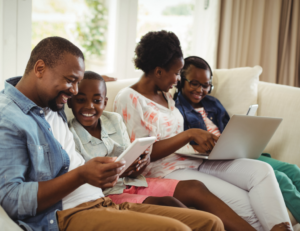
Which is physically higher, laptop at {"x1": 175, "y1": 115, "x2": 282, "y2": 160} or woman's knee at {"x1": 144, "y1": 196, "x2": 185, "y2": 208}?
laptop at {"x1": 175, "y1": 115, "x2": 282, "y2": 160}

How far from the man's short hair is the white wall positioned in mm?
706

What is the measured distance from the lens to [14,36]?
5.67 ft

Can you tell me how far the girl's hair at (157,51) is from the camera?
1.69 metres

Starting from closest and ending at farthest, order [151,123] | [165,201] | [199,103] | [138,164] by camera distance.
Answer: [165,201]
[138,164]
[151,123]
[199,103]

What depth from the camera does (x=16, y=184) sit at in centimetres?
90

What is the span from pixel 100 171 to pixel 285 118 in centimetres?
149

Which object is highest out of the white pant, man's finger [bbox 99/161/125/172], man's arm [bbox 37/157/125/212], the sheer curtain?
the sheer curtain

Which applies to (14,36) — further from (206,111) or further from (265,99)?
(265,99)

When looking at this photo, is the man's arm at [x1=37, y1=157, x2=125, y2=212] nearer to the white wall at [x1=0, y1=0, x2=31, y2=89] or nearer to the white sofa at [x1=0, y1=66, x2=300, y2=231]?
the white sofa at [x1=0, y1=66, x2=300, y2=231]

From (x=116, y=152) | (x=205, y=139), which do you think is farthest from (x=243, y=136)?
(x=116, y=152)

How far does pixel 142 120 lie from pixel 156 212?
1.89 feet

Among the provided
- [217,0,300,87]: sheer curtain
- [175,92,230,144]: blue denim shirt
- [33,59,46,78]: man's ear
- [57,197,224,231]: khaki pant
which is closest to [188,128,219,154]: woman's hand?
[175,92,230,144]: blue denim shirt

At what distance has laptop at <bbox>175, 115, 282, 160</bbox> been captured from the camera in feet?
4.56

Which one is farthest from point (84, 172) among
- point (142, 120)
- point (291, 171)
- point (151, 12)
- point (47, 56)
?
point (151, 12)
